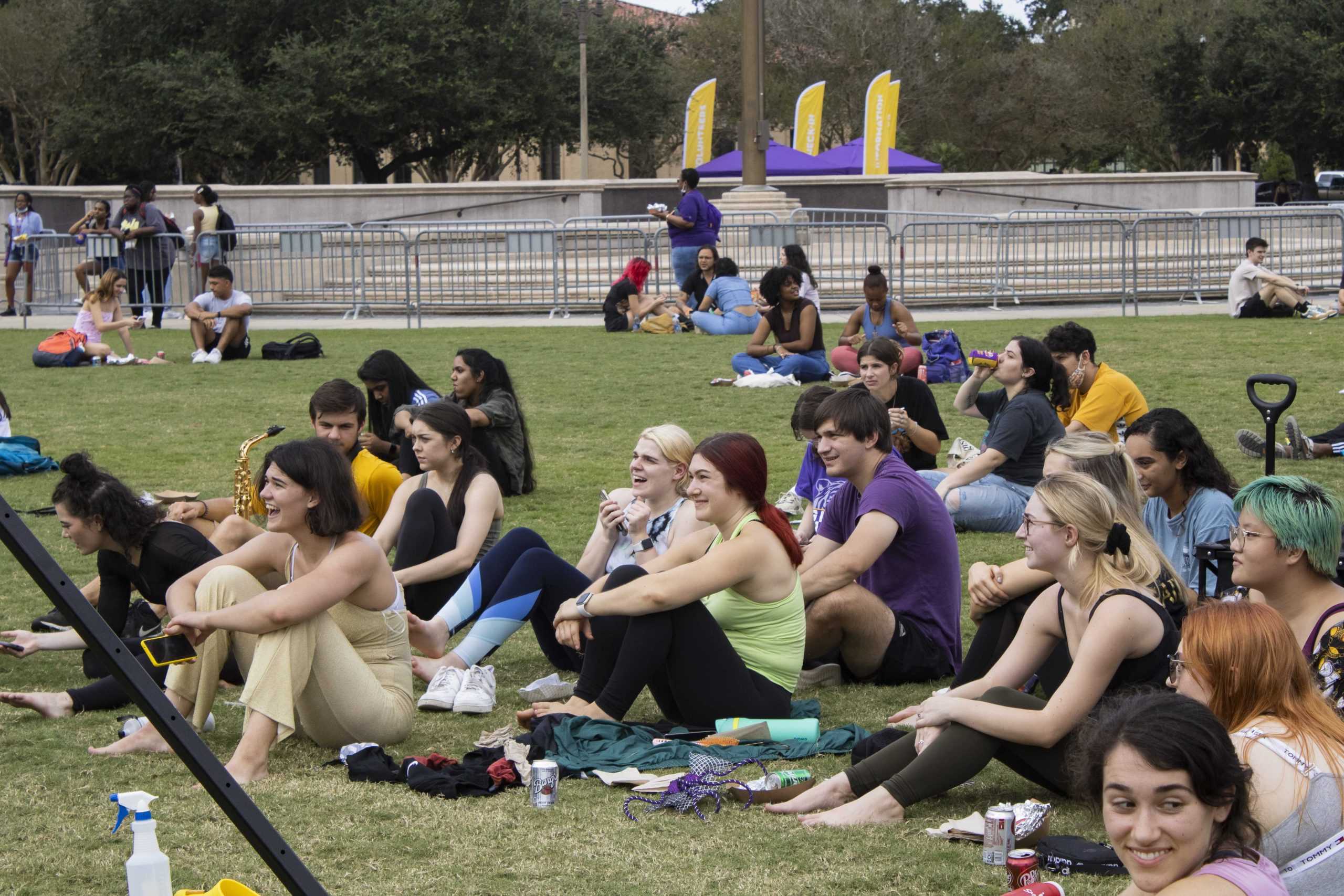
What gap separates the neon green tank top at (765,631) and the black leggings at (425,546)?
5.32ft

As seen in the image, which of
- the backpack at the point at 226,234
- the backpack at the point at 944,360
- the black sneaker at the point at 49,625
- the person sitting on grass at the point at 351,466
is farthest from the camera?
the backpack at the point at 226,234

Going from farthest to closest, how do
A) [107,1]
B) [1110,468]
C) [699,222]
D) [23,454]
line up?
[107,1] < [699,222] < [23,454] < [1110,468]

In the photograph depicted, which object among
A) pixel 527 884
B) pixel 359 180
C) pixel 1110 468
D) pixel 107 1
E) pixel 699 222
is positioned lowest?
pixel 527 884

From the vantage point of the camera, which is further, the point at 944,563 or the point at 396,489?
the point at 396,489

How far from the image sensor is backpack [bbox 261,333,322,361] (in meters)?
16.7

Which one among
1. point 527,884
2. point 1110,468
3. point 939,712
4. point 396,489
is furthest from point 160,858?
point 396,489

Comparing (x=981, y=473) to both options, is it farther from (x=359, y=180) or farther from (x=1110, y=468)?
(x=359, y=180)

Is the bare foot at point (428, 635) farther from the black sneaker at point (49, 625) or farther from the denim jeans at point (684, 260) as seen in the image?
the denim jeans at point (684, 260)

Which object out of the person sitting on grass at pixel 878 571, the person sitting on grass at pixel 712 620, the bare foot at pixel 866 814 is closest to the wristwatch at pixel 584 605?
the person sitting on grass at pixel 712 620

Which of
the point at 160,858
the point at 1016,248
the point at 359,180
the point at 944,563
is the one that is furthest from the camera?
the point at 359,180

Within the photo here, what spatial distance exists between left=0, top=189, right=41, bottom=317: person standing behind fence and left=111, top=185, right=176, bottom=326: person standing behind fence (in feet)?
5.80

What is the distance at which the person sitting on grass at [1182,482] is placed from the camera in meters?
5.66

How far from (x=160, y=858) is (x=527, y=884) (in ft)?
3.20

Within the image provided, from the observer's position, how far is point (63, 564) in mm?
7945
